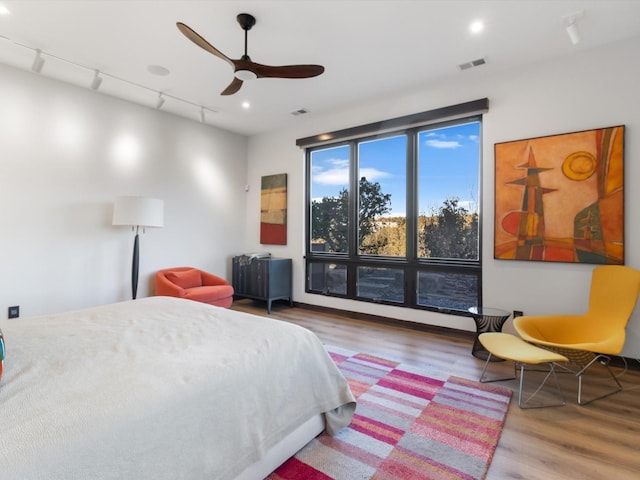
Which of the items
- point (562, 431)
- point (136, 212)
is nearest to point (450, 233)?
point (562, 431)

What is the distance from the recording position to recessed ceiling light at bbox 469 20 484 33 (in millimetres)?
2857

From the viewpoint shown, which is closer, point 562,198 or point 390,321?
point 562,198

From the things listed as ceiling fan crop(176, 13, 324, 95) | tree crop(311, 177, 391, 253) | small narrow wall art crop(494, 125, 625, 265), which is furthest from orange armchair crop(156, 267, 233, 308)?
small narrow wall art crop(494, 125, 625, 265)

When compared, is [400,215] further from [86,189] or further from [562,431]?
[86,189]

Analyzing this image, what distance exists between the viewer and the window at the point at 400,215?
13.3ft

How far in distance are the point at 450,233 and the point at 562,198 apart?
119 cm

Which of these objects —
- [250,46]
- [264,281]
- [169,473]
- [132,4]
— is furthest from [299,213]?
[169,473]

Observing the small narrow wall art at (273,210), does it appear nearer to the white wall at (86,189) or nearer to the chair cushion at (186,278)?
the white wall at (86,189)

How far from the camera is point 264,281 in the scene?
17.1 feet

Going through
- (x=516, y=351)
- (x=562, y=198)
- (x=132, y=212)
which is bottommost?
(x=516, y=351)

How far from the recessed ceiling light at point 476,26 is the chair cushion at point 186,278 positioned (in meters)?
4.39

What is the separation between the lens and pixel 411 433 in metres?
2.05

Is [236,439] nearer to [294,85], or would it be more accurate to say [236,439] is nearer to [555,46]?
[294,85]

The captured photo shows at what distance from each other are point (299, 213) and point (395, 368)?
10.1 ft
